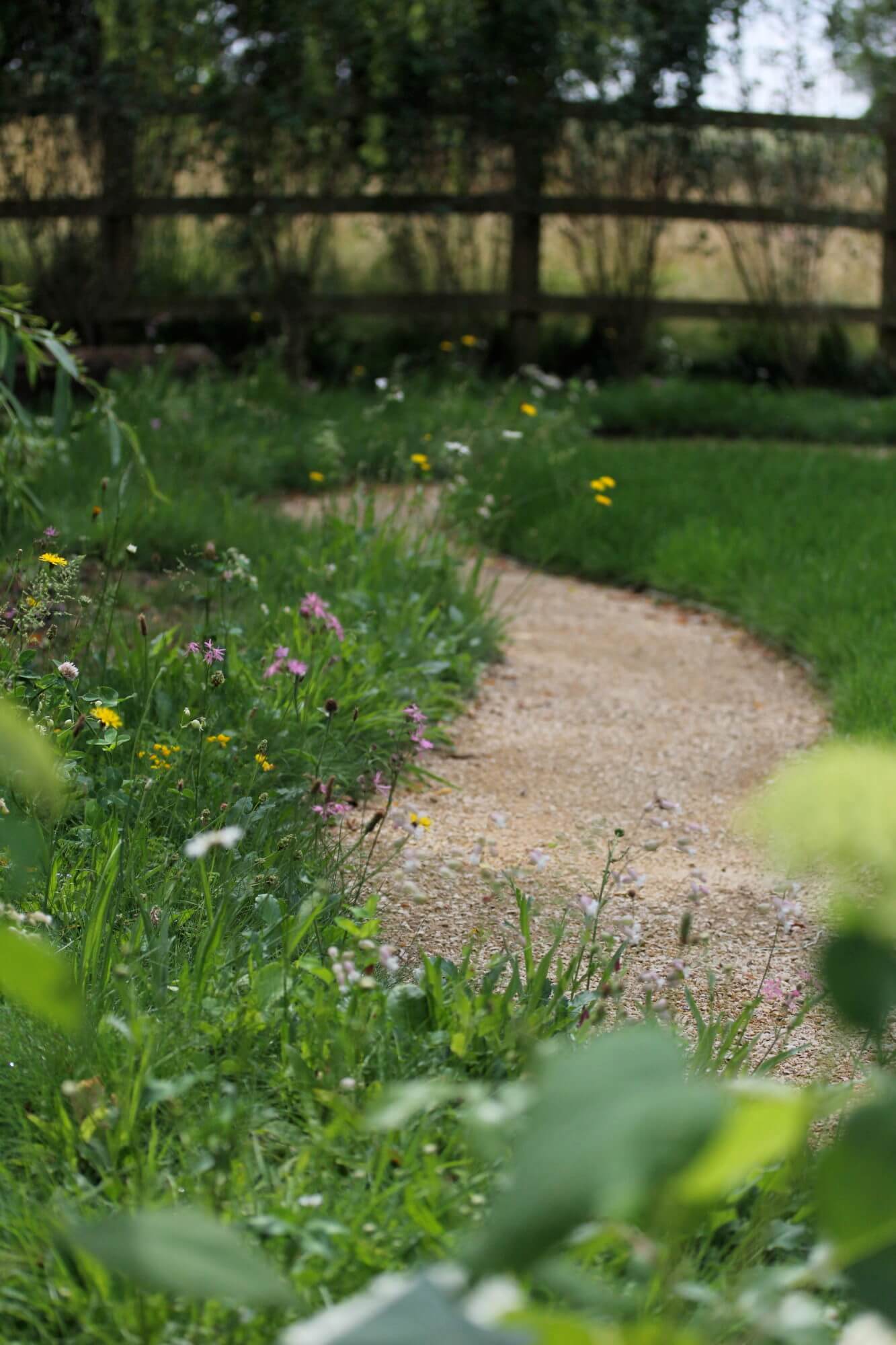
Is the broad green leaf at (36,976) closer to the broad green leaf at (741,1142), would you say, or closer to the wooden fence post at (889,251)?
the broad green leaf at (741,1142)

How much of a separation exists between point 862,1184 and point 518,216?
8.86 m

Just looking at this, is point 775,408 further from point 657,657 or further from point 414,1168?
point 414,1168

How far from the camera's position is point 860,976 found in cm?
66

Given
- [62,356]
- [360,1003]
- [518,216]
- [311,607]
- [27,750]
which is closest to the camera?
[27,750]

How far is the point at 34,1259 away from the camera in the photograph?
1219mm

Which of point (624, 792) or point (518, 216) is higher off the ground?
point (518, 216)

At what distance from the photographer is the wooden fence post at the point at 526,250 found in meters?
8.73

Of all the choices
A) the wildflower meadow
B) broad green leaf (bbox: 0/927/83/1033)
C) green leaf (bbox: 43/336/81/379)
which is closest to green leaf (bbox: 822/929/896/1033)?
the wildflower meadow

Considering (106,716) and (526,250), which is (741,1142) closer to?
(106,716)

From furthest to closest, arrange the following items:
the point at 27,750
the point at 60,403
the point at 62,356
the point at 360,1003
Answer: the point at 60,403 → the point at 62,356 → the point at 360,1003 → the point at 27,750

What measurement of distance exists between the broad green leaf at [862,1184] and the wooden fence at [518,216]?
838 centimetres

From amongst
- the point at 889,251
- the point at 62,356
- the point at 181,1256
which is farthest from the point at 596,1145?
the point at 889,251

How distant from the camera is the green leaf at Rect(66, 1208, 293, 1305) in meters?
0.61

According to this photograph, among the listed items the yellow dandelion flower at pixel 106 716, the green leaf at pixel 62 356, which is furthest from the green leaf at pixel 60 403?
the yellow dandelion flower at pixel 106 716
